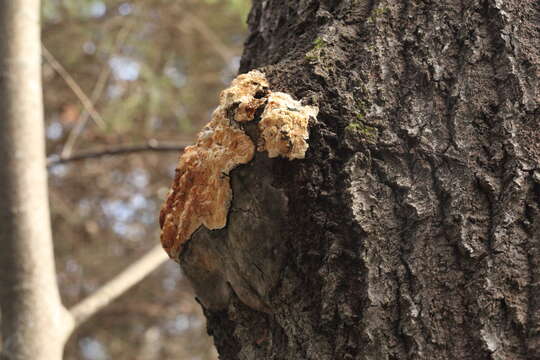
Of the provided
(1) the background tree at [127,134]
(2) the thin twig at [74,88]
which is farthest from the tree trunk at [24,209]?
(1) the background tree at [127,134]

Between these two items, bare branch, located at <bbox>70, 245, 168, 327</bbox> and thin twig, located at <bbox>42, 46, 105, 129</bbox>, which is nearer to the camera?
bare branch, located at <bbox>70, 245, 168, 327</bbox>

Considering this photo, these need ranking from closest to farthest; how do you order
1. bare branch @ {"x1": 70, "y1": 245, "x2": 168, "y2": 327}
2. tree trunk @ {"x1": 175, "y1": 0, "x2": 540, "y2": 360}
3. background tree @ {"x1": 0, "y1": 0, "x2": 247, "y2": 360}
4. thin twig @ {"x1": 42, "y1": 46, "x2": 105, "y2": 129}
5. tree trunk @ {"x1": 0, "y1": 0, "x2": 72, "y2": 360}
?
tree trunk @ {"x1": 175, "y1": 0, "x2": 540, "y2": 360} → tree trunk @ {"x1": 0, "y1": 0, "x2": 72, "y2": 360} → bare branch @ {"x1": 70, "y1": 245, "x2": 168, "y2": 327} → thin twig @ {"x1": 42, "y1": 46, "x2": 105, "y2": 129} → background tree @ {"x1": 0, "y1": 0, "x2": 247, "y2": 360}

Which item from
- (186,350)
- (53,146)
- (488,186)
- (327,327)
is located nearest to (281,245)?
(327,327)

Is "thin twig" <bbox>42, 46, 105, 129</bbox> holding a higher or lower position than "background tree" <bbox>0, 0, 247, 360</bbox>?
lower

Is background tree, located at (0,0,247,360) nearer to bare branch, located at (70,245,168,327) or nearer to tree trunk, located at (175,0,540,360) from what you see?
bare branch, located at (70,245,168,327)

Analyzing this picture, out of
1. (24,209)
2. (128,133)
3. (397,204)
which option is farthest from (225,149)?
(128,133)

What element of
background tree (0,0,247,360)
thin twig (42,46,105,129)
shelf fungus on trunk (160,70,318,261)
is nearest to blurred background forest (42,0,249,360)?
background tree (0,0,247,360)

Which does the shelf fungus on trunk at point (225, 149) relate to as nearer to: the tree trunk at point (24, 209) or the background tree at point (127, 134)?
the tree trunk at point (24, 209)

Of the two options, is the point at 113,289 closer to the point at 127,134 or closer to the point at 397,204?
the point at 397,204

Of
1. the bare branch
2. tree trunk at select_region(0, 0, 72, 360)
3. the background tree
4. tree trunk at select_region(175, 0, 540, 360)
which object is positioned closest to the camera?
tree trunk at select_region(175, 0, 540, 360)
